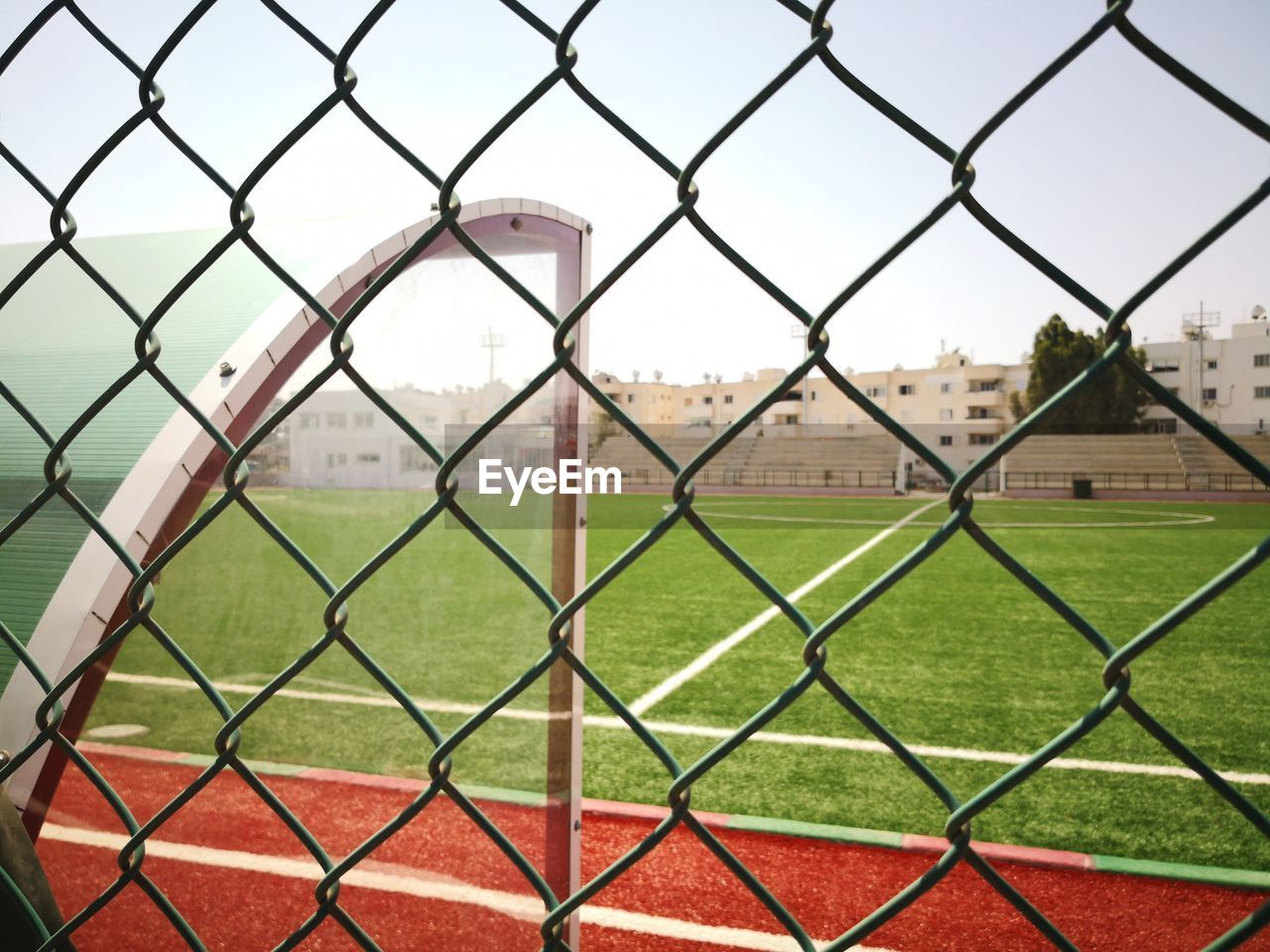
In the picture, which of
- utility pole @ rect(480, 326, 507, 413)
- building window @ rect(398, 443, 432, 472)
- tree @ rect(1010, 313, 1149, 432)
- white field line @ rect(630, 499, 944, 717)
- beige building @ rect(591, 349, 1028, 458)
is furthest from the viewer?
beige building @ rect(591, 349, 1028, 458)

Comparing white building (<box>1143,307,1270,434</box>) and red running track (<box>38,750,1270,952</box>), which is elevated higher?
white building (<box>1143,307,1270,434</box>)

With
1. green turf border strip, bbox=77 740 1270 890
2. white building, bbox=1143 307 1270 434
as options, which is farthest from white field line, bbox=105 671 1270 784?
white building, bbox=1143 307 1270 434

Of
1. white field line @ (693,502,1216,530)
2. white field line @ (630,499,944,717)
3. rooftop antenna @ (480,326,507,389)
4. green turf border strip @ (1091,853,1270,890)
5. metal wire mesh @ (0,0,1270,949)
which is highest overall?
rooftop antenna @ (480,326,507,389)

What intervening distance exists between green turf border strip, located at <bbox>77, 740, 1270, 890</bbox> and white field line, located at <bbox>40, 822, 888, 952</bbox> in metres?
0.24

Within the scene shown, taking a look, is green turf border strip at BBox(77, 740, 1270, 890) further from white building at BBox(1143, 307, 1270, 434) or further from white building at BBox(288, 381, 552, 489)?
white building at BBox(1143, 307, 1270, 434)

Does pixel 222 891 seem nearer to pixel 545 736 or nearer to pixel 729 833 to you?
pixel 545 736

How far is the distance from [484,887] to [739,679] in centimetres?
493

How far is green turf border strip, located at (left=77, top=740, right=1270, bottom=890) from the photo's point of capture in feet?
9.17

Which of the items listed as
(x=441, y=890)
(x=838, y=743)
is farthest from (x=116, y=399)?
(x=838, y=743)

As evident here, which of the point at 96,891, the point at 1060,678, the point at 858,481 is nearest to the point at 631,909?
the point at 96,891

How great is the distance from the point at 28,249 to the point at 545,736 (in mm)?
1946

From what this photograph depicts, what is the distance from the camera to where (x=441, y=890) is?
2.73m

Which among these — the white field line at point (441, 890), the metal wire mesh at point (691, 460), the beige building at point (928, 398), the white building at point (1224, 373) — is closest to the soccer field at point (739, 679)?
the white field line at point (441, 890)

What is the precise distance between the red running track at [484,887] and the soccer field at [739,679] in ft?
0.74
